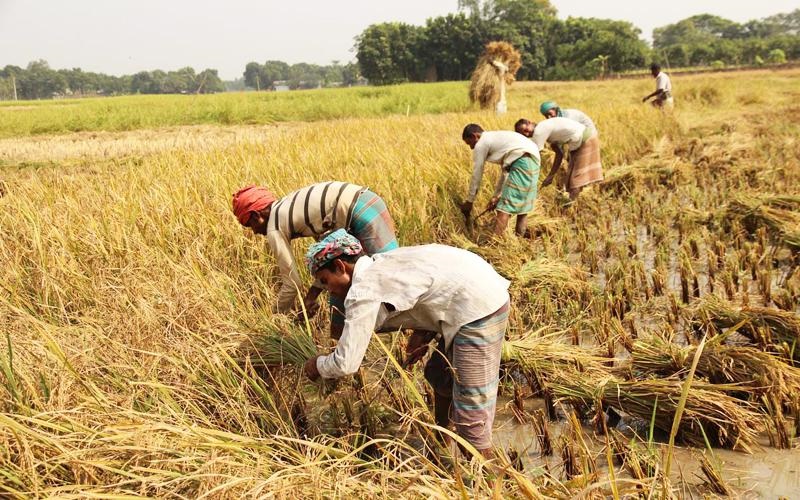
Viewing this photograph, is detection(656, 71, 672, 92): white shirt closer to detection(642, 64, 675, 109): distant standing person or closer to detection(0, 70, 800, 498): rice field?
detection(642, 64, 675, 109): distant standing person

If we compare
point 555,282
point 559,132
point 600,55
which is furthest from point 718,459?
point 600,55

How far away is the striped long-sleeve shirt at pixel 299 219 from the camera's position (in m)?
2.58

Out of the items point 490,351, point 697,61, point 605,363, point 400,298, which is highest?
point 697,61

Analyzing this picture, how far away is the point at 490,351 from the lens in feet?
6.16

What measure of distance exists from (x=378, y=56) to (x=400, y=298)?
162 ft

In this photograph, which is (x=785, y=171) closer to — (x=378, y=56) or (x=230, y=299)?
(x=230, y=299)

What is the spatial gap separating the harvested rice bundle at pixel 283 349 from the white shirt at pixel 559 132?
142 inches

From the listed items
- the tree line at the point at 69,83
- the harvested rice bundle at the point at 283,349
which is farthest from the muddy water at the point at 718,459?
the tree line at the point at 69,83

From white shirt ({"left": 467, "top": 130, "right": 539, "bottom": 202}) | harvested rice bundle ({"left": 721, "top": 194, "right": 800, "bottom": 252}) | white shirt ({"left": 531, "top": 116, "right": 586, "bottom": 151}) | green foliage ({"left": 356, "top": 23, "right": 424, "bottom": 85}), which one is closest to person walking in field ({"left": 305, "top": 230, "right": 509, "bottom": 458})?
white shirt ({"left": 467, "top": 130, "right": 539, "bottom": 202})

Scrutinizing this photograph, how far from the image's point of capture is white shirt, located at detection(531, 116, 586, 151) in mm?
5254

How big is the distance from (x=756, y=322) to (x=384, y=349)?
2100mm

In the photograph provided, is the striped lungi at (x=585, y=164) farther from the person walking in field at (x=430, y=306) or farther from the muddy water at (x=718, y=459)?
the person walking in field at (x=430, y=306)

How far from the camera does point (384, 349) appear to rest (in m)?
1.64

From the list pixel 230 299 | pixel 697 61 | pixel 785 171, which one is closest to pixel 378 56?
pixel 697 61
